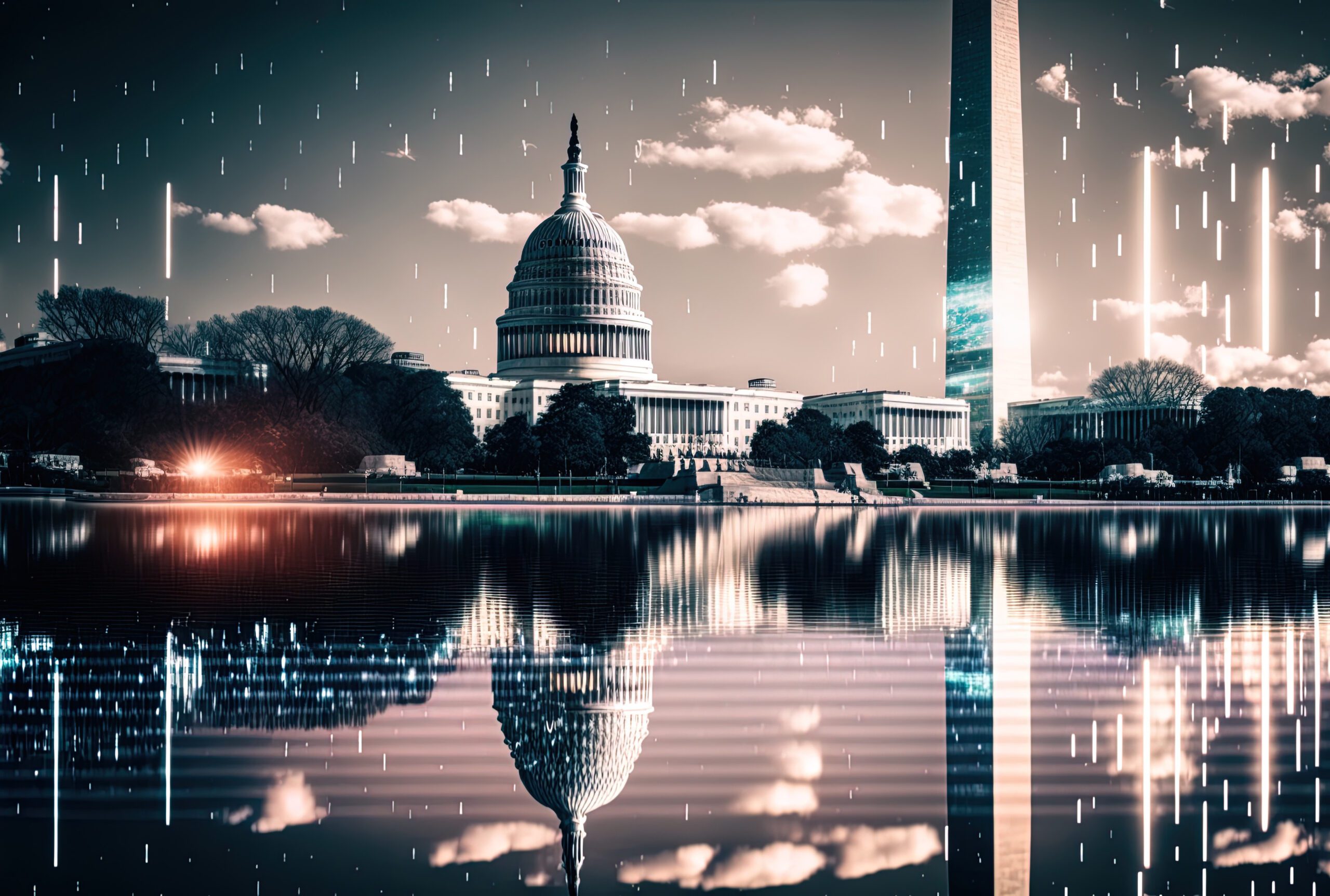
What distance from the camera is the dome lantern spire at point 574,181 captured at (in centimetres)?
15938

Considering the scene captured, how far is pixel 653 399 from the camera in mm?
145875

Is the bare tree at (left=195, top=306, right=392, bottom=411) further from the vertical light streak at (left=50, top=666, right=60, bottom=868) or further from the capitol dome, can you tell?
the vertical light streak at (left=50, top=666, right=60, bottom=868)

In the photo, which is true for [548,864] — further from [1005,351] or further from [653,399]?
[1005,351]

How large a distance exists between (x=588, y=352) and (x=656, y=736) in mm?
142032

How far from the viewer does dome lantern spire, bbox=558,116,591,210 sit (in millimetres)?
159375

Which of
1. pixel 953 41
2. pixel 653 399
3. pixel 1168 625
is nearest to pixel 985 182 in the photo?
pixel 953 41

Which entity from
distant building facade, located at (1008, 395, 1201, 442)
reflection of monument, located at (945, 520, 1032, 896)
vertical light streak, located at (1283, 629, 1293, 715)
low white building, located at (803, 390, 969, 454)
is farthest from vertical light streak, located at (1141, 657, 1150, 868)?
low white building, located at (803, 390, 969, 454)

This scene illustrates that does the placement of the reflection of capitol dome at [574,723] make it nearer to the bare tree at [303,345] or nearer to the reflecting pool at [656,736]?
the reflecting pool at [656,736]

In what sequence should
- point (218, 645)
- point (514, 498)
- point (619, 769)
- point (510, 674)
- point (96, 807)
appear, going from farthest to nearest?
point (514, 498), point (218, 645), point (510, 674), point (619, 769), point (96, 807)

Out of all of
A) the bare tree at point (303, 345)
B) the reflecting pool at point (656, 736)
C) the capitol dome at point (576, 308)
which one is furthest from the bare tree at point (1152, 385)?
the reflecting pool at point (656, 736)

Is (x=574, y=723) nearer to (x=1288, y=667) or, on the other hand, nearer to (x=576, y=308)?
(x=1288, y=667)

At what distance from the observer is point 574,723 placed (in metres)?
10.3

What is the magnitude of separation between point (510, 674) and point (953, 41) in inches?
7261

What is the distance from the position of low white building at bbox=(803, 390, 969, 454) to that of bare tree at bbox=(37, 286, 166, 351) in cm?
8793
